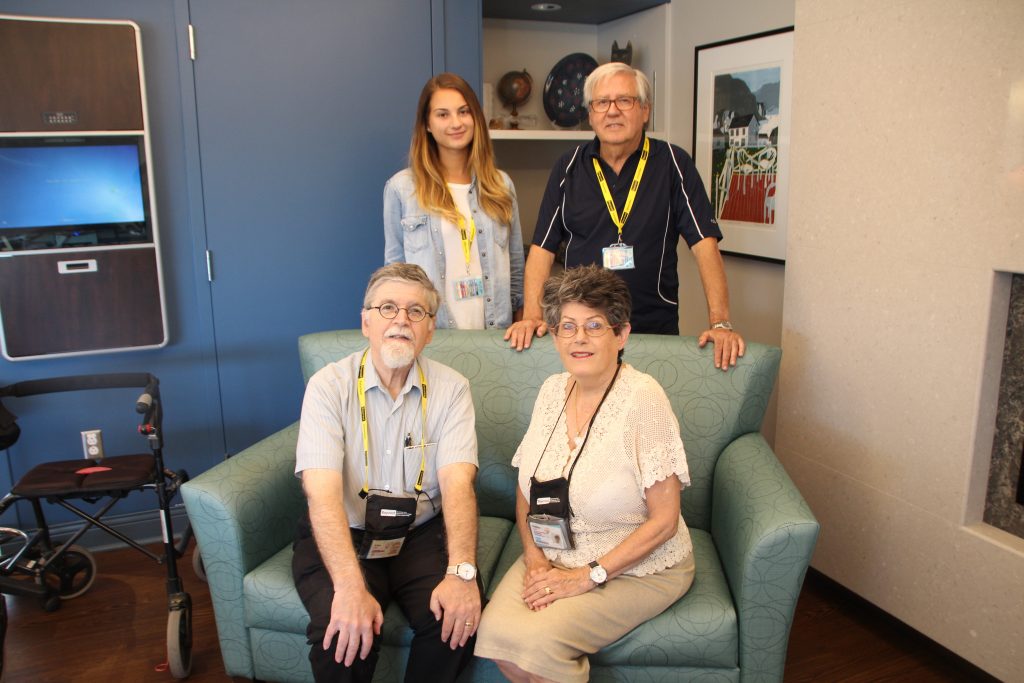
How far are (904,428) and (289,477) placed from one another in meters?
1.86

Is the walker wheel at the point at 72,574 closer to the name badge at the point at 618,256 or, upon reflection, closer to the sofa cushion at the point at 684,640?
the sofa cushion at the point at 684,640

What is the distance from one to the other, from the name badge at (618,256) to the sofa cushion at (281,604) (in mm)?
1046

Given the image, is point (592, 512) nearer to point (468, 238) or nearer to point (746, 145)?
point (468, 238)

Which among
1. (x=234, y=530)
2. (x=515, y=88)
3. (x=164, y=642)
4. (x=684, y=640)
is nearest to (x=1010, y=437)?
(x=684, y=640)

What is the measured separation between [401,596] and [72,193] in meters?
2.03

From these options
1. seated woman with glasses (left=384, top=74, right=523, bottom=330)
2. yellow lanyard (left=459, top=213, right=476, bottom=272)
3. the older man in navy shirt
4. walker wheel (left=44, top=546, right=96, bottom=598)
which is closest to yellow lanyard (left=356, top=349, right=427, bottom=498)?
the older man in navy shirt

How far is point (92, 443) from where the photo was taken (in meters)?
3.24

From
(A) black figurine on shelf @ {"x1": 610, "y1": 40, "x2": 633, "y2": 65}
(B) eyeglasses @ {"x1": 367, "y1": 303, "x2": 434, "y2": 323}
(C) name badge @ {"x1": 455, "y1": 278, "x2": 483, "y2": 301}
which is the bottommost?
(C) name badge @ {"x1": 455, "y1": 278, "x2": 483, "y2": 301}

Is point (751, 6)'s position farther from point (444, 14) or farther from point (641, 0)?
point (444, 14)

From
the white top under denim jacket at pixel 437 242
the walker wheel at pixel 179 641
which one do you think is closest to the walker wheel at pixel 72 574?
the walker wheel at pixel 179 641

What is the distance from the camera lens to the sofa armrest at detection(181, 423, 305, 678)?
217cm

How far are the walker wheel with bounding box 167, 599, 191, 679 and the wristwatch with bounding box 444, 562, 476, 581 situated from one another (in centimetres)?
97

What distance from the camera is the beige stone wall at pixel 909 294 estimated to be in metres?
2.16

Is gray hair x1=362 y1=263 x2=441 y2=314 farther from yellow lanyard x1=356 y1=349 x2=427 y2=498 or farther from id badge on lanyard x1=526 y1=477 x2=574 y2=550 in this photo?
id badge on lanyard x1=526 y1=477 x2=574 y2=550
